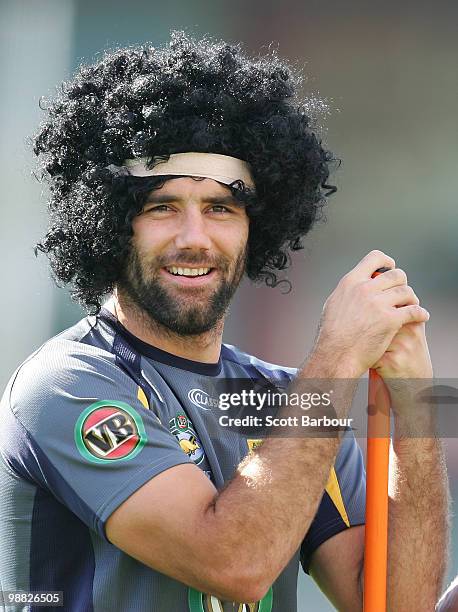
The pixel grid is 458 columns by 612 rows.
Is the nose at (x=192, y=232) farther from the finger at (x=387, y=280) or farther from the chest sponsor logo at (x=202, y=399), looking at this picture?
the finger at (x=387, y=280)

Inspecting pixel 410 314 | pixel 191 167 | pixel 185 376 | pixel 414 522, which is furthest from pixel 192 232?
pixel 414 522

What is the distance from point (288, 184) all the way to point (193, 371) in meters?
0.65

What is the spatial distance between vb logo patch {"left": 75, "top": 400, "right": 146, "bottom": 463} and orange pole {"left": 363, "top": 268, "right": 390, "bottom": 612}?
480 millimetres

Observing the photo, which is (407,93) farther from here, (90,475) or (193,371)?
(90,475)

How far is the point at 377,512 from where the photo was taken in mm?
2201

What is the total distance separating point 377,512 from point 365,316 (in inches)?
16.0

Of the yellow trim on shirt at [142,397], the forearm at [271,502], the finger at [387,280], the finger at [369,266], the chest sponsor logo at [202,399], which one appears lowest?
the forearm at [271,502]

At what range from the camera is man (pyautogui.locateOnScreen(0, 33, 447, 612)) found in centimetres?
197

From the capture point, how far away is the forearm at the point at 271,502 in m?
1.93

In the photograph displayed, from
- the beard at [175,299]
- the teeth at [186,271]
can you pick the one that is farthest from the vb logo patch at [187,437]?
the teeth at [186,271]

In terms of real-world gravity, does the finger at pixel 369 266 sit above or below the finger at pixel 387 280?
above

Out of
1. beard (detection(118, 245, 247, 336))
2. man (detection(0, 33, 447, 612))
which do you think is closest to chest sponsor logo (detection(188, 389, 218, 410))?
man (detection(0, 33, 447, 612))

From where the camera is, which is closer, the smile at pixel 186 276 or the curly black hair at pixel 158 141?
the smile at pixel 186 276

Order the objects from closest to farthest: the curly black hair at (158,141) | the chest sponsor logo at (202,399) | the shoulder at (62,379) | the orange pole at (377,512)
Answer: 1. the shoulder at (62,379)
2. the orange pole at (377,512)
3. the chest sponsor logo at (202,399)
4. the curly black hair at (158,141)
